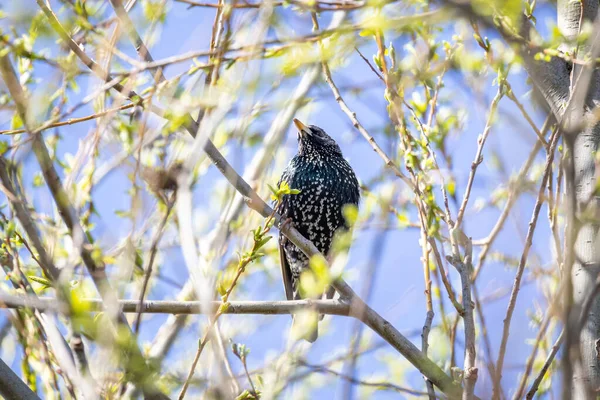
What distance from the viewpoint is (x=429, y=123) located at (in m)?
3.40

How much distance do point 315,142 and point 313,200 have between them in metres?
0.63

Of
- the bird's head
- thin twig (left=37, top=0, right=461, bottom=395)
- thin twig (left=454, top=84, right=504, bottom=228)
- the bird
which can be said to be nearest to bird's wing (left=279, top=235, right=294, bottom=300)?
the bird

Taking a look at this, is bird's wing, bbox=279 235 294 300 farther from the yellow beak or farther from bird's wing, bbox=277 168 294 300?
the yellow beak

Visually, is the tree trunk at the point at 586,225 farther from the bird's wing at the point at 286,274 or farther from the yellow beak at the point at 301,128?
the bird's wing at the point at 286,274

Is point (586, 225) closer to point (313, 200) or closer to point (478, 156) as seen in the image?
point (478, 156)

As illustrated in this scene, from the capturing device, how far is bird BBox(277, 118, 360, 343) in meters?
5.36

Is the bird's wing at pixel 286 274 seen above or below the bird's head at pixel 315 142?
below

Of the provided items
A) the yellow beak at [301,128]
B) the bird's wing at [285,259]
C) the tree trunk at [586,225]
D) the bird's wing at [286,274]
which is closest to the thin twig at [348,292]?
the tree trunk at [586,225]

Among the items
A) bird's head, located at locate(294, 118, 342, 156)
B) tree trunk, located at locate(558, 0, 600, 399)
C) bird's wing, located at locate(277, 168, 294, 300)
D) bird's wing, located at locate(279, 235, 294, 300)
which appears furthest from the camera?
bird's head, located at locate(294, 118, 342, 156)

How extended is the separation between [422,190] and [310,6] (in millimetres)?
1189

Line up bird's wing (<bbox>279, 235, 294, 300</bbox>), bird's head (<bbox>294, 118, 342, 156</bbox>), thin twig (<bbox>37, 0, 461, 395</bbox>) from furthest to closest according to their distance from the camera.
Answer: bird's head (<bbox>294, 118, 342, 156</bbox>) < bird's wing (<bbox>279, 235, 294, 300</bbox>) < thin twig (<bbox>37, 0, 461, 395</bbox>)

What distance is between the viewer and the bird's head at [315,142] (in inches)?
226

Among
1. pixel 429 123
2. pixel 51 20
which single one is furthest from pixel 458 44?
pixel 51 20

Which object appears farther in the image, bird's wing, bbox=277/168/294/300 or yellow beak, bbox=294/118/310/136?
yellow beak, bbox=294/118/310/136
